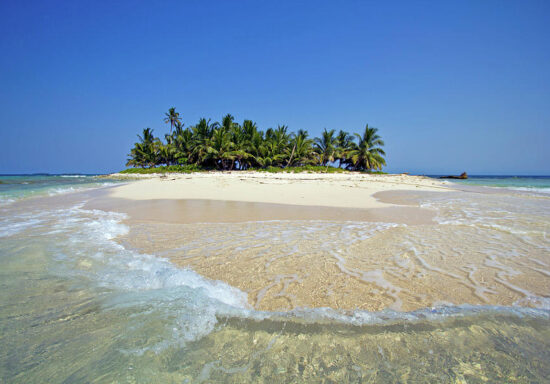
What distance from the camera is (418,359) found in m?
1.33

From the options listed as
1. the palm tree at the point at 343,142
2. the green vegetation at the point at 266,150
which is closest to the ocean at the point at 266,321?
the green vegetation at the point at 266,150

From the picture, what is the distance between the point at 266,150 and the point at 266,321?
34.0 m

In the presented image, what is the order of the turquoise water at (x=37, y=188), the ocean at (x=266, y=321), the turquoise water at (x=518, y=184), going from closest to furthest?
the ocean at (x=266, y=321)
the turquoise water at (x=37, y=188)
the turquoise water at (x=518, y=184)

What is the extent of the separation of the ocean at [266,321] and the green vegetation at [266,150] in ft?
94.7

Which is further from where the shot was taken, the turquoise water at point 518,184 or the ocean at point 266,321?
the turquoise water at point 518,184

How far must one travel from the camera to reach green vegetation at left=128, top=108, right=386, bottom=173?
34438 millimetres

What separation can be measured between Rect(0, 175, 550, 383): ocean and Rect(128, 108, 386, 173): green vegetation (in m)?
28.9

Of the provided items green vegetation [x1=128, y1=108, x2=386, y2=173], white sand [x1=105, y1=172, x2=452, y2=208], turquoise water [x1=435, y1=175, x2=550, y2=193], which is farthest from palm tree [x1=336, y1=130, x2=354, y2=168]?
white sand [x1=105, y1=172, x2=452, y2=208]

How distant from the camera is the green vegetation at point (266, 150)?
113 feet

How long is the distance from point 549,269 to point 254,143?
34053 millimetres

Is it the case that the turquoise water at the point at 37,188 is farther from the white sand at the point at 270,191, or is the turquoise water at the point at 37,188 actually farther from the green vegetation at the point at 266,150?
the green vegetation at the point at 266,150

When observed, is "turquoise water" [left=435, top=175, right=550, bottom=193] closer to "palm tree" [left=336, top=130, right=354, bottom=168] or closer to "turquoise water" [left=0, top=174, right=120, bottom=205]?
"palm tree" [left=336, top=130, right=354, bottom=168]

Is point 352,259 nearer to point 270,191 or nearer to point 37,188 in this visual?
point 270,191

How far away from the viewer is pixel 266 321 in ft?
5.59
